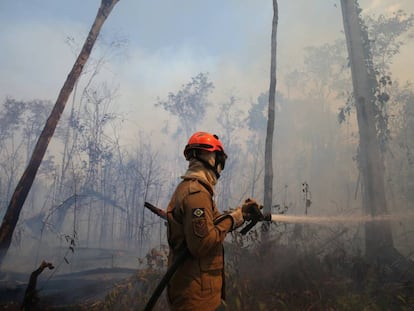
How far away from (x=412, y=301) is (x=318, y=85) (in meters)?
46.5

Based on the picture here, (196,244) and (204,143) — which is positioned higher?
(204,143)

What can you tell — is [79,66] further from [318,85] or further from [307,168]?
[318,85]

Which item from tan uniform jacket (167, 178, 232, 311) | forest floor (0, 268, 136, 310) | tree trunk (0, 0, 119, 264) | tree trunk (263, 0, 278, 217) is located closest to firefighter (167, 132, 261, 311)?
tan uniform jacket (167, 178, 232, 311)

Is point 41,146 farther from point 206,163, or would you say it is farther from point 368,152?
point 368,152

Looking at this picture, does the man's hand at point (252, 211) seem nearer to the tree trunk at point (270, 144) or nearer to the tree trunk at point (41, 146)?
the tree trunk at point (270, 144)

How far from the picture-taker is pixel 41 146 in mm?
7578

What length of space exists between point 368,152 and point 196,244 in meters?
6.79

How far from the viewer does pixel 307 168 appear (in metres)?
43.5

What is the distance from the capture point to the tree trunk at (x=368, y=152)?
21.7 feet

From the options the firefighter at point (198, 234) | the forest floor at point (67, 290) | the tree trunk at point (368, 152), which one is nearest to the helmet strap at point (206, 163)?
the firefighter at point (198, 234)

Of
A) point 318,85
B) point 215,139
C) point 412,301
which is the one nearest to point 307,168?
point 318,85

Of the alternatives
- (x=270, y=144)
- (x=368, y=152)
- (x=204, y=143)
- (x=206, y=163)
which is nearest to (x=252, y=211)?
(x=206, y=163)

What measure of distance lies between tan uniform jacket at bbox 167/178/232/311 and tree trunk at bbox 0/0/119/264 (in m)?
6.40

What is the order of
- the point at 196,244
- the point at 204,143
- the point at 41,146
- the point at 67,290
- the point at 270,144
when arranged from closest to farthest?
1. the point at 196,244
2. the point at 204,143
3. the point at 67,290
4. the point at 41,146
5. the point at 270,144
